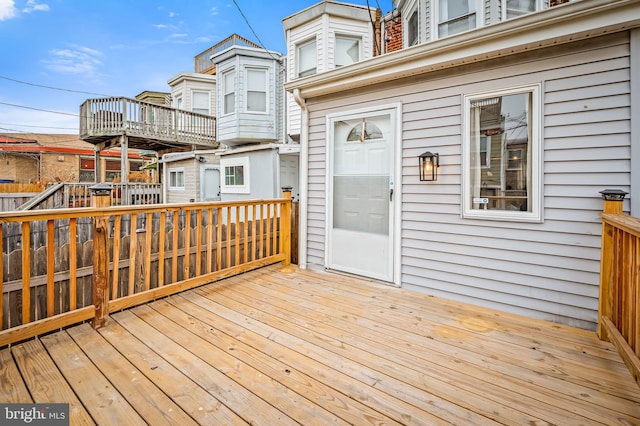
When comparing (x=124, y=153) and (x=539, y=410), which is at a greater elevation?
(x=124, y=153)

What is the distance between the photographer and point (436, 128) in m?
3.15

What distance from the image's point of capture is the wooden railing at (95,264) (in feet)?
6.83

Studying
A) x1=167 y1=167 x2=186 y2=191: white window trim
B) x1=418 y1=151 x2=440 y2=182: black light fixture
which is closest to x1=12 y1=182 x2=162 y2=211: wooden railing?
x1=167 y1=167 x2=186 y2=191: white window trim

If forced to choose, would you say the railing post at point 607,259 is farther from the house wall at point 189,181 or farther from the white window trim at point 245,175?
the house wall at point 189,181

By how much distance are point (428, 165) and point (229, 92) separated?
9.03m

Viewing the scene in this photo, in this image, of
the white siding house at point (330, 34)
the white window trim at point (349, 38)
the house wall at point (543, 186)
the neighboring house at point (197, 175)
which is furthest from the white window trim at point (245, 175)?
the house wall at point (543, 186)

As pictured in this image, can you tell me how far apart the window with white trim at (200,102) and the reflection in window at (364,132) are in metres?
11.5

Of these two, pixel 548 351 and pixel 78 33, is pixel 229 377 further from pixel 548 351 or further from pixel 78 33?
pixel 78 33

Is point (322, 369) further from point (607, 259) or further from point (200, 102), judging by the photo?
point (200, 102)

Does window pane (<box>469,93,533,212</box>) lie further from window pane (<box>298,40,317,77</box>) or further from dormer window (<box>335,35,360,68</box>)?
window pane (<box>298,40,317,77</box>)

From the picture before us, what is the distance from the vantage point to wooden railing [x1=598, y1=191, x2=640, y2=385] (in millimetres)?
1687

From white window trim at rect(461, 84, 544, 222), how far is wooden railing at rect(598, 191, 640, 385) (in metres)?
0.47

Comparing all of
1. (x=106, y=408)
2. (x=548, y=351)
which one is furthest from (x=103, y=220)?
(x=548, y=351)

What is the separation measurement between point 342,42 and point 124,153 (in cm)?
818
